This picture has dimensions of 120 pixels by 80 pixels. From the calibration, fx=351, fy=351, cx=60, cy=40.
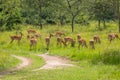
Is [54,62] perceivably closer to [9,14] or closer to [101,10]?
[9,14]

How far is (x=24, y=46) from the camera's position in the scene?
3288 centimetres

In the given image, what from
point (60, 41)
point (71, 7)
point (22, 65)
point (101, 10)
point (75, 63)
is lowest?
point (75, 63)

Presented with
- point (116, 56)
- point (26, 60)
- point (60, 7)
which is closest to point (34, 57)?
point (26, 60)

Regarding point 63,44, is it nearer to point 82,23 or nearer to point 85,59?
point 85,59

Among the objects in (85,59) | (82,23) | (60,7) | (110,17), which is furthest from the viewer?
(82,23)

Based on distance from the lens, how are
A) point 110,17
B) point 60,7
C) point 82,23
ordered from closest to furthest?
point 60,7 → point 110,17 → point 82,23

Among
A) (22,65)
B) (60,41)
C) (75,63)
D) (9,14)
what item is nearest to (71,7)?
(9,14)

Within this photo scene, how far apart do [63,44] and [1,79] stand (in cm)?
1567

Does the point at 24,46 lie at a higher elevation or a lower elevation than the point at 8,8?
lower

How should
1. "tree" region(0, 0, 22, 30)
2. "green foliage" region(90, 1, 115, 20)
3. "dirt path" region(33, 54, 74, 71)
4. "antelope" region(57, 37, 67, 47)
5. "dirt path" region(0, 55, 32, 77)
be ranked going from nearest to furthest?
1. "dirt path" region(0, 55, 32, 77)
2. "dirt path" region(33, 54, 74, 71)
3. "antelope" region(57, 37, 67, 47)
4. "tree" region(0, 0, 22, 30)
5. "green foliage" region(90, 1, 115, 20)

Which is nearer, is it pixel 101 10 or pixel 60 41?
pixel 60 41

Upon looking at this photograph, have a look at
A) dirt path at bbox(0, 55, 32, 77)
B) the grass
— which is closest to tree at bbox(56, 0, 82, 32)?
the grass

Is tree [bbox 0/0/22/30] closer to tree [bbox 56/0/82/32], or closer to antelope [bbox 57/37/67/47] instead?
tree [bbox 56/0/82/32]

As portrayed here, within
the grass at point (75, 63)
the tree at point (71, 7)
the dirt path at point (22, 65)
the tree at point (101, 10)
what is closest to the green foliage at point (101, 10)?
the tree at point (101, 10)
